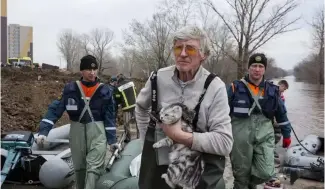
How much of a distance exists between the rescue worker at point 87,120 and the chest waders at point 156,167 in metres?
2.40

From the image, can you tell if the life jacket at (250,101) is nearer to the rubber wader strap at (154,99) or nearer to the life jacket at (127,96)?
the rubber wader strap at (154,99)

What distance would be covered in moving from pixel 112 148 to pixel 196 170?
114 inches

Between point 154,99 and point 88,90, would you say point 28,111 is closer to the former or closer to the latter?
point 88,90

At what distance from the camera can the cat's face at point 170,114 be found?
1703mm

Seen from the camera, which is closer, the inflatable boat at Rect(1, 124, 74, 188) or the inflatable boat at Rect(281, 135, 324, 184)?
the inflatable boat at Rect(1, 124, 74, 188)

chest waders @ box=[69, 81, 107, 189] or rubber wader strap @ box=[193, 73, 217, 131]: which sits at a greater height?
rubber wader strap @ box=[193, 73, 217, 131]

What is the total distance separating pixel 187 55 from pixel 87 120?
8.75 feet

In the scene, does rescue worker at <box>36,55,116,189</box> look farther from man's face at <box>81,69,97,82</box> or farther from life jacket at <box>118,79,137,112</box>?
life jacket at <box>118,79,137,112</box>

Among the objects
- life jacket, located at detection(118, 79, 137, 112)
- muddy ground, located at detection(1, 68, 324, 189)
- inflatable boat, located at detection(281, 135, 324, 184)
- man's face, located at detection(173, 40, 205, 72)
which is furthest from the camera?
inflatable boat, located at detection(281, 135, 324, 184)

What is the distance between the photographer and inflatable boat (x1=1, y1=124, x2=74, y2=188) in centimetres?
496

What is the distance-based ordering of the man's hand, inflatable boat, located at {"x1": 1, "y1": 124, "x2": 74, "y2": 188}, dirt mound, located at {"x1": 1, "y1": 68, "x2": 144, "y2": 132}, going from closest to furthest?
1. the man's hand
2. inflatable boat, located at {"x1": 1, "y1": 124, "x2": 74, "y2": 188}
3. dirt mound, located at {"x1": 1, "y1": 68, "x2": 144, "y2": 132}

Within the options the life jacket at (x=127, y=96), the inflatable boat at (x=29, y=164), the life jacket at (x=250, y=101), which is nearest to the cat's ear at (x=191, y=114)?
the life jacket at (x=250, y=101)

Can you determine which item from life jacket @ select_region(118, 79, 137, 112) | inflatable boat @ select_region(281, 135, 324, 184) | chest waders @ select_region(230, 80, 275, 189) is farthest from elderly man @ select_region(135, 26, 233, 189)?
inflatable boat @ select_region(281, 135, 324, 184)

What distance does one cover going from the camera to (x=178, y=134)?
169cm
